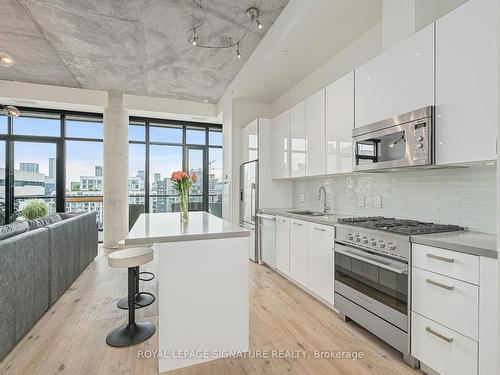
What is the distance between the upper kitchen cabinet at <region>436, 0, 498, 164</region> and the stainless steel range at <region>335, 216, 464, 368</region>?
0.61m

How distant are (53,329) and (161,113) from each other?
467 centimetres

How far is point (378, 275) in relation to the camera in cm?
200

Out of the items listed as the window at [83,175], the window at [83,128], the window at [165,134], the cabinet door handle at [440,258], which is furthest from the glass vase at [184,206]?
the window at [83,128]

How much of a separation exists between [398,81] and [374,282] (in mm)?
1580

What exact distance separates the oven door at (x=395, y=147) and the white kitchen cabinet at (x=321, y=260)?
72 cm

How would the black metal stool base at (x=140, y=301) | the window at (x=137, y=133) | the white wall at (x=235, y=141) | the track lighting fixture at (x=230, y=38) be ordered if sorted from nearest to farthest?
the black metal stool base at (x=140, y=301)
the track lighting fixture at (x=230, y=38)
the white wall at (x=235, y=141)
the window at (x=137, y=133)

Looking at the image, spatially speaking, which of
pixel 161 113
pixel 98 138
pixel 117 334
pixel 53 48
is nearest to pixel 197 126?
pixel 161 113

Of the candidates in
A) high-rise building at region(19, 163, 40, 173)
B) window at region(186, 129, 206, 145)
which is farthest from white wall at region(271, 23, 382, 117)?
high-rise building at region(19, 163, 40, 173)

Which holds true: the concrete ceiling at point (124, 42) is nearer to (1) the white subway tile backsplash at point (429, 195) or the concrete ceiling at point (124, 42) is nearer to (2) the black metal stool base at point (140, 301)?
(1) the white subway tile backsplash at point (429, 195)

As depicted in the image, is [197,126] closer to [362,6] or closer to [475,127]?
[362,6]

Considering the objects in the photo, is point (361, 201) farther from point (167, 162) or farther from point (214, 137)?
point (167, 162)

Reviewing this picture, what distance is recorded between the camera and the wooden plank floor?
177cm

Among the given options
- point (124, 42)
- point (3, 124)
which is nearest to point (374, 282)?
point (124, 42)

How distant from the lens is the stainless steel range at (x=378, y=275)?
5.87ft
